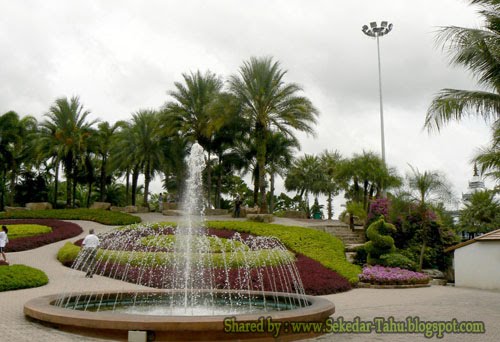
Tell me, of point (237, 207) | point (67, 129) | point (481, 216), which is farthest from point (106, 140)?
point (481, 216)

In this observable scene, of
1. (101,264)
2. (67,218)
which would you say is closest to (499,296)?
(101,264)

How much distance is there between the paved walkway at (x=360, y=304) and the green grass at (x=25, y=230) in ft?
10.9

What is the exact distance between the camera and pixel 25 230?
76.7ft

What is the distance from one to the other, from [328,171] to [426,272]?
2936 centimetres

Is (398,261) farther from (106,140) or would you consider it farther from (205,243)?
(106,140)

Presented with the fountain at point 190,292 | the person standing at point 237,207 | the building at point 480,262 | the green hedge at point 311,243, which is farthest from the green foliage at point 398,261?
the person standing at point 237,207

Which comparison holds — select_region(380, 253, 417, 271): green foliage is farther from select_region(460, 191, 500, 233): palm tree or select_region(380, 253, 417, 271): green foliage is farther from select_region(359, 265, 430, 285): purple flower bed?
select_region(460, 191, 500, 233): palm tree

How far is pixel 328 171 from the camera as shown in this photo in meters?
50.3

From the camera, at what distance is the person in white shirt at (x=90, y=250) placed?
53.6ft

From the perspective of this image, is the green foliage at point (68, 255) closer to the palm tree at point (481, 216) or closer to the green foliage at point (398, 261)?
the green foliage at point (398, 261)

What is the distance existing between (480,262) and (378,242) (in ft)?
12.6

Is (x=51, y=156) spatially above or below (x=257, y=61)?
below

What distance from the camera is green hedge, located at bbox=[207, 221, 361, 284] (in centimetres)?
1911

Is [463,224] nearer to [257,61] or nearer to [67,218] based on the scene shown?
[257,61]
